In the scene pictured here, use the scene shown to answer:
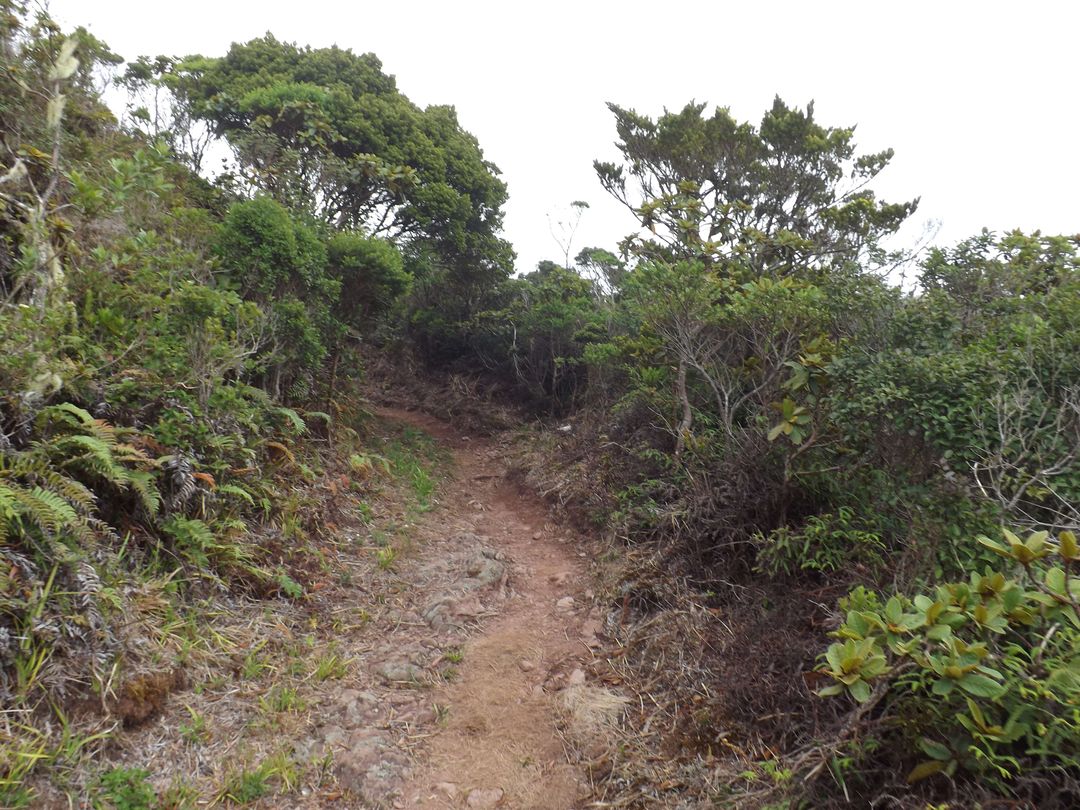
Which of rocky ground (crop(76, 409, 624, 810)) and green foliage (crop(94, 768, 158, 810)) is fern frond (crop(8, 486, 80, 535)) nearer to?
rocky ground (crop(76, 409, 624, 810))

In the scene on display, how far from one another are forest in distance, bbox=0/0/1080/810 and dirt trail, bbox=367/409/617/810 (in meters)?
0.17

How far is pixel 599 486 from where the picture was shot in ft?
27.2

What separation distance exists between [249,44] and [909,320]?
12480mm

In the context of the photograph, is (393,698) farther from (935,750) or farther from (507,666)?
(935,750)

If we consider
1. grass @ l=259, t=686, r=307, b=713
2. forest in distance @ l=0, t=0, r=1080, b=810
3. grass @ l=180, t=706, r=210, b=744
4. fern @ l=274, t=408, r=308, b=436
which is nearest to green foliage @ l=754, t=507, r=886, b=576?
forest in distance @ l=0, t=0, r=1080, b=810

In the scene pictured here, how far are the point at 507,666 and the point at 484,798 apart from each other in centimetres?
137

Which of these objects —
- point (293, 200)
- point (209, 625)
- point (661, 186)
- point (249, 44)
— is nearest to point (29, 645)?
point (209, 625)

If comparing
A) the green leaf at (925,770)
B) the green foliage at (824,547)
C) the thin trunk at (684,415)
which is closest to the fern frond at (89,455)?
the green leaf at (925,770)

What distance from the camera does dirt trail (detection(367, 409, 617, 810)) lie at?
3660 mm

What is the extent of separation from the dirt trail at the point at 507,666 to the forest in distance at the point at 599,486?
17cm

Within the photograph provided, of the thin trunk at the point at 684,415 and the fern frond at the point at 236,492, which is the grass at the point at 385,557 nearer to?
the fern frond at the point at 236,492

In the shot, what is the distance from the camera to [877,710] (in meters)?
2.86

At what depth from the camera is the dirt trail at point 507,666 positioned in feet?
12.0

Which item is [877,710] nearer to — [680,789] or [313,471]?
[680,789]
